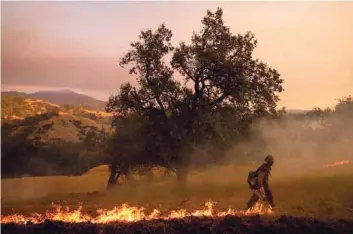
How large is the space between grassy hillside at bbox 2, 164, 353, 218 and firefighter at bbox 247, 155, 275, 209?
0.72 metres

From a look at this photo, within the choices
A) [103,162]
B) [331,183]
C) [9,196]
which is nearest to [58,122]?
[103,162]

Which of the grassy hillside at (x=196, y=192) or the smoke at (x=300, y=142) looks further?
the smoke at (x=300, y=142)

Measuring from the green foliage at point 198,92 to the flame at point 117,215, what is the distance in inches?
202

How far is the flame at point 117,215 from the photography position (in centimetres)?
1392

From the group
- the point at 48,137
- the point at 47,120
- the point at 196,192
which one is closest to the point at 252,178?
the point at 196,192

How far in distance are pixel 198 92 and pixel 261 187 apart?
261 inches

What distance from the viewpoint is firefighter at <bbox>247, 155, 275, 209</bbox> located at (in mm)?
15445

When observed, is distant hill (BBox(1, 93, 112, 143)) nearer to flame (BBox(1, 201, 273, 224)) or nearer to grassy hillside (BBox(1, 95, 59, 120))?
grassy hillside (BBox(1, 95, 59, 120))

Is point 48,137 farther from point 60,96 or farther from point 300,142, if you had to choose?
point 300,142

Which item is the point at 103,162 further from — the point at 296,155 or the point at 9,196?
the point at 296,155

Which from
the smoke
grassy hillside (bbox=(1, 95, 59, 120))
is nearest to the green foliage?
the smoke

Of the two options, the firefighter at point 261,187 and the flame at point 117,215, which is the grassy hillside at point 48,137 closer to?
the flame at point 117,215

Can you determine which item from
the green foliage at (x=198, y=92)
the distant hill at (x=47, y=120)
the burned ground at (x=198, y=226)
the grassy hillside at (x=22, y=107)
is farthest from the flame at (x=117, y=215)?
the grassy hillside at (x=22, y=107)

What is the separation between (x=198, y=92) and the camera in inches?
810
